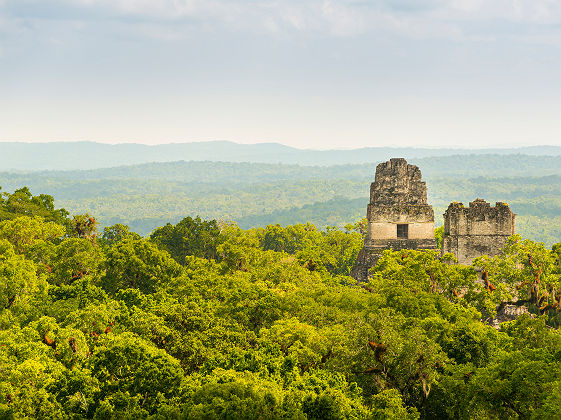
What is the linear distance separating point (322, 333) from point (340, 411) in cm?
741

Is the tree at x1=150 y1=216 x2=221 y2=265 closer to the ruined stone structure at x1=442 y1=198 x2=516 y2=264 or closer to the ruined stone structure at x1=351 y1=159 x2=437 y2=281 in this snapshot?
the ruined stone structure at x1=351 y1=159 x2=437 y2=281

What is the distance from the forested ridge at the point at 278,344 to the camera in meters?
21.8

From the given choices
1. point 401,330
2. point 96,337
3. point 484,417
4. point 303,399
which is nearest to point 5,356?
point 96,337

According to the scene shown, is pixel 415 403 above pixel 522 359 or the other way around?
the other way around

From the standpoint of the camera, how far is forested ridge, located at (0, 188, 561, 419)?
860 inches

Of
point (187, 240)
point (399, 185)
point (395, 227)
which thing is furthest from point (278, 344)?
point (187, 240)

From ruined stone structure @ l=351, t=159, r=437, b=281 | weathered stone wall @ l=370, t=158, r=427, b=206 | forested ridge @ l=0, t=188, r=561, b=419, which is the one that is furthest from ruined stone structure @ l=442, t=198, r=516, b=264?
weathered stone wall @ l=370, t=158, r=427, b=206

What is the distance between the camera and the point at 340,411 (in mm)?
21109

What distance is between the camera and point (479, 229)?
4638 centimetres

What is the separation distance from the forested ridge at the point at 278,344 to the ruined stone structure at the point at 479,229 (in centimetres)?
297

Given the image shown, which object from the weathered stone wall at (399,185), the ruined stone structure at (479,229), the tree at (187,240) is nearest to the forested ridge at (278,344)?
the ruined stone structure at (479,229)

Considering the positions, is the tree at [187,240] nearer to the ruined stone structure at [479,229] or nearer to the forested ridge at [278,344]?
the forested ridge at [278,344]

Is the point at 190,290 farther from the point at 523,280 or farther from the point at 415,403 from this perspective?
the point at 523,280

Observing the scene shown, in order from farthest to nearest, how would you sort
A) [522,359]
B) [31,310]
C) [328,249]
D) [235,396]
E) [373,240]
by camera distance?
[328,249]
[373,240]
[31,310]
[522,359]
[235,396]
